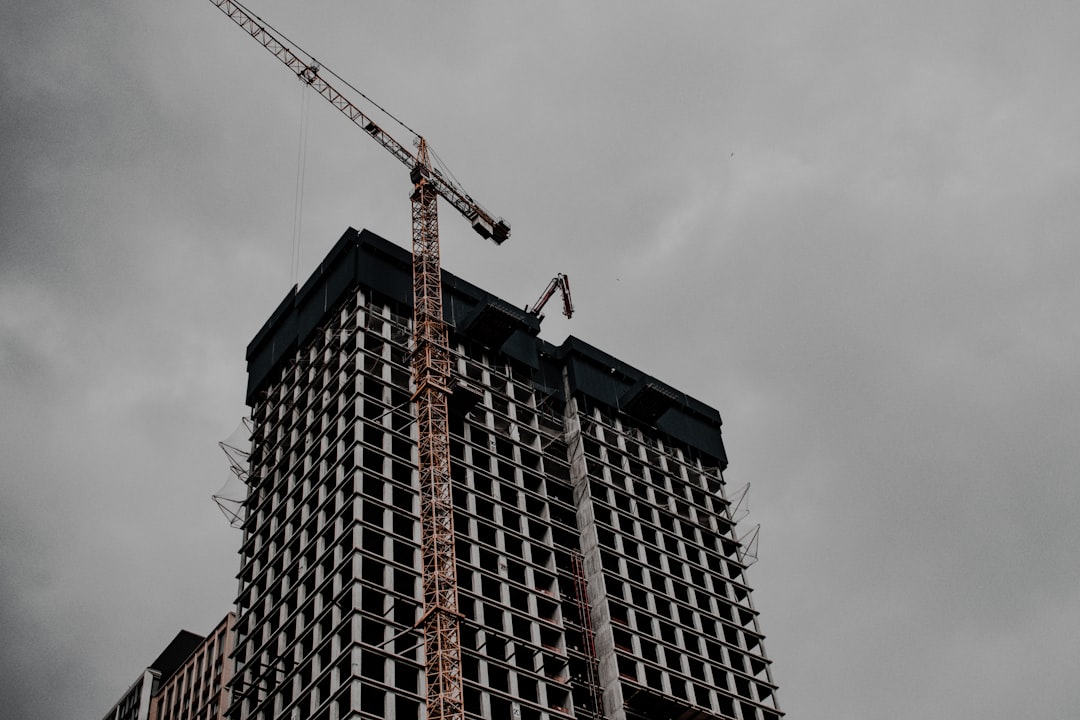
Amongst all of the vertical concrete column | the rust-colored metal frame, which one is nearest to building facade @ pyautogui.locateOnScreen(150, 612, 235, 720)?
the vertical concrete column

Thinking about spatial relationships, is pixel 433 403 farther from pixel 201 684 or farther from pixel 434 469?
pixel 201 684

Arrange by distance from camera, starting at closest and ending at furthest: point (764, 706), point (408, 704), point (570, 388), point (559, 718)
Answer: point (408, 704), point (559, 718), point (764, 706), point (570, 388)

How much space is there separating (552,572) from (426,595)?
18459mm

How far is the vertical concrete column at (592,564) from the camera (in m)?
110

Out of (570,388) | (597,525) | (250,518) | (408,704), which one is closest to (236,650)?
(250,518)

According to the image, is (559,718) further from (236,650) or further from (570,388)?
(570,388)

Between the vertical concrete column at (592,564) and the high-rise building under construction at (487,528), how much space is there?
0.18 meters

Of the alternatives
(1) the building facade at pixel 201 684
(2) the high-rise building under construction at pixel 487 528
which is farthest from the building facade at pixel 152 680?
(2) the high-rise building under construction at pixel 487 528

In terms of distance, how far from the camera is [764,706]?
122250mm

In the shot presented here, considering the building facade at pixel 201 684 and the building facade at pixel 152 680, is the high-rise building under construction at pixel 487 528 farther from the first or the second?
the building facade at pixel 152 680

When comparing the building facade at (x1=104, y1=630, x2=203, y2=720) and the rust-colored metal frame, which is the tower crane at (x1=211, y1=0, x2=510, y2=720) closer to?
the rust-colored metal frame

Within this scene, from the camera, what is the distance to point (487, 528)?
370 feet

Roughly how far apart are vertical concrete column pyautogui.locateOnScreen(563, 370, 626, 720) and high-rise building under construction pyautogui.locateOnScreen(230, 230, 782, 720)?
18 cm

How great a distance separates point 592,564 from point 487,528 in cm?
1243
